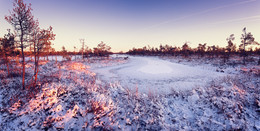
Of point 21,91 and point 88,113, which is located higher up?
point 21,91

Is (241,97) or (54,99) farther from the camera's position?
(241,97)

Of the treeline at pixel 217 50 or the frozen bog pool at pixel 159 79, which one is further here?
the treeline at pixel 217 50

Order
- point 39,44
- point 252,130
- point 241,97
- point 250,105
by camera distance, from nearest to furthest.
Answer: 1. point 252,130
2. point 250,105
3. point 241,97
4. point 39,44

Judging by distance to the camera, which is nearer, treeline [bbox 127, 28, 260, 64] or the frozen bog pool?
the frozen bog pool

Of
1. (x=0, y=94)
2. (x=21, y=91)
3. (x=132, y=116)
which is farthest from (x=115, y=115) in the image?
(x=0, y=94)

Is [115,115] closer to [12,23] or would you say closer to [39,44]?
[39,44]

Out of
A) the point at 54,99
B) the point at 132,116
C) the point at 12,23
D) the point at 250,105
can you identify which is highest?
the point at 12,23

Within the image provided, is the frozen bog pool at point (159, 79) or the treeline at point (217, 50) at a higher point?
the treeline at point (217, 50)

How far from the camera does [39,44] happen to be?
660 cm

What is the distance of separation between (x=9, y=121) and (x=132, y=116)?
5.51m

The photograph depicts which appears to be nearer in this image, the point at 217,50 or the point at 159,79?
the point at 159,79

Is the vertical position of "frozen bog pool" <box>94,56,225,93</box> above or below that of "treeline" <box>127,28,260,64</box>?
below

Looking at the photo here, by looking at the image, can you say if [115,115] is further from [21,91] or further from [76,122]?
[21,91]

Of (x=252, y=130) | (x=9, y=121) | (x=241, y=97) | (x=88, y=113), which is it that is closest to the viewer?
(x=252, y=130)
